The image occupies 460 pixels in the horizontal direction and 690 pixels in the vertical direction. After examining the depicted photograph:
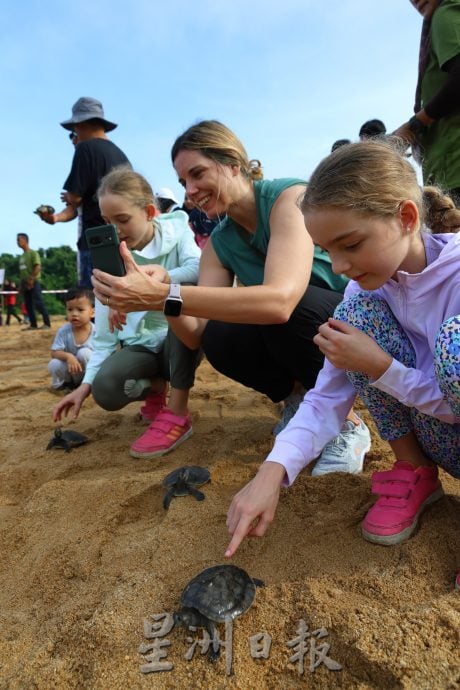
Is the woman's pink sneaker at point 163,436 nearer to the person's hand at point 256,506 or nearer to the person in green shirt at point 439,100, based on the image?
the person's hand at point 256,506

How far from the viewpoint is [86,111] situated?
12.0 feet

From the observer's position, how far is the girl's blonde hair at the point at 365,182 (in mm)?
1195

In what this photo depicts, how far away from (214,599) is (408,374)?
679 mm

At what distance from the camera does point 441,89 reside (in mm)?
1982

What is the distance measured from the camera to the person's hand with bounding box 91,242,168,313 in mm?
1738

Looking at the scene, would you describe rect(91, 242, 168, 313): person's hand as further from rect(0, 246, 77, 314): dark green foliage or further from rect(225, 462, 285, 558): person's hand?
rect(0, 246, 77, 314): dark green foliage

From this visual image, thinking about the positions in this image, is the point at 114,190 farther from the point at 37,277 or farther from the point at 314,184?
the point at 37,277

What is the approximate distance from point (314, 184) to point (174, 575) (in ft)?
3.42

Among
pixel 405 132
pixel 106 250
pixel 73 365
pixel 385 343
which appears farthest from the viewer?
pixel 73 365

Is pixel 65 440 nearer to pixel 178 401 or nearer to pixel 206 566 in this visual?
pixel 178 401

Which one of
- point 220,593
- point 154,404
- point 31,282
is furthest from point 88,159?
point 31,282

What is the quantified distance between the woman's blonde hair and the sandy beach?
2.50 ft

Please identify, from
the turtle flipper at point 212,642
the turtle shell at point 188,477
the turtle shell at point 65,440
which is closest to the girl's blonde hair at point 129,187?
the turtle shell at point 65,440

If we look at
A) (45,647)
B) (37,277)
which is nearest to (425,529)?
(45,647)
